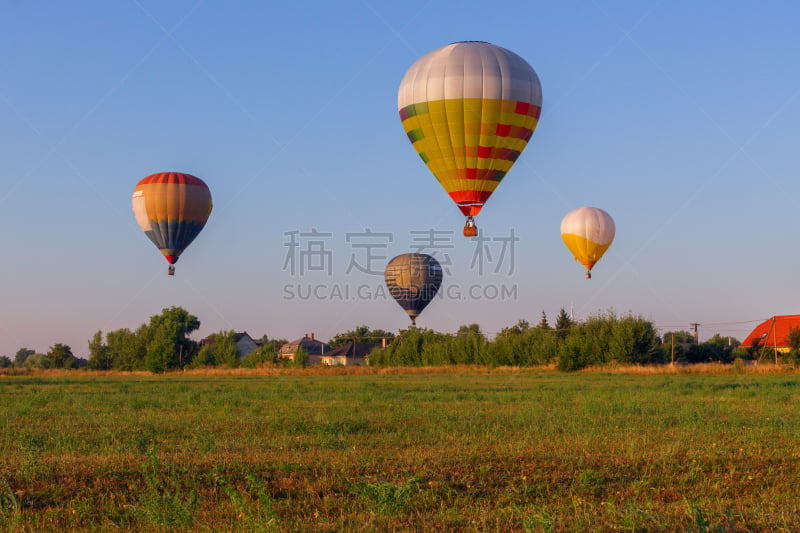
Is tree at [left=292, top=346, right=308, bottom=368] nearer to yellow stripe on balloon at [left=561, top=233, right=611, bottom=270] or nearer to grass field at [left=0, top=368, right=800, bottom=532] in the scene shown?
yellow stripe on balloon at [left=561, top=233, right=611, bottom=270]

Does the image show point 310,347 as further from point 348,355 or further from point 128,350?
point 128,350

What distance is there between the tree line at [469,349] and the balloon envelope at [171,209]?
30634 millimetres

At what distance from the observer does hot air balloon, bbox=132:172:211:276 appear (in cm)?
4572

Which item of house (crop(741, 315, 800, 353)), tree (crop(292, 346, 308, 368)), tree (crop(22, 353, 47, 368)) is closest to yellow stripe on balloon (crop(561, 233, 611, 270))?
house (crop(741, 315, 800, 353))

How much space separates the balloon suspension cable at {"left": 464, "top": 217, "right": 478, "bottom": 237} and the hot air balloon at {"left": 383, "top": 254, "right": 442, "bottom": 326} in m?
34.8

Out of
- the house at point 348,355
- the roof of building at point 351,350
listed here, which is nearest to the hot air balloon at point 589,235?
the house at point 348,355

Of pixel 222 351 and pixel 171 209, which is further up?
pixel 171 209

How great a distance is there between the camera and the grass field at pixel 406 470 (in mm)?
8547

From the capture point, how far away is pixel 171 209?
150ft

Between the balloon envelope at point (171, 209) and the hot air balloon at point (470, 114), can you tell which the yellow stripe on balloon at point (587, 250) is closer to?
the balloon envelope at point (171, 209)

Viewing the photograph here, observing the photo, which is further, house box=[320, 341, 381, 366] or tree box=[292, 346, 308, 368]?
house box=[320, 341, 381, 366]

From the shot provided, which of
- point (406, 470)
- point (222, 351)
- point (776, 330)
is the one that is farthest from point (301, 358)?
point (406, 470)

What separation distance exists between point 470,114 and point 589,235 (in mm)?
26986

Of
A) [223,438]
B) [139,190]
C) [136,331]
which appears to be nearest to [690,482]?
[223,438]
